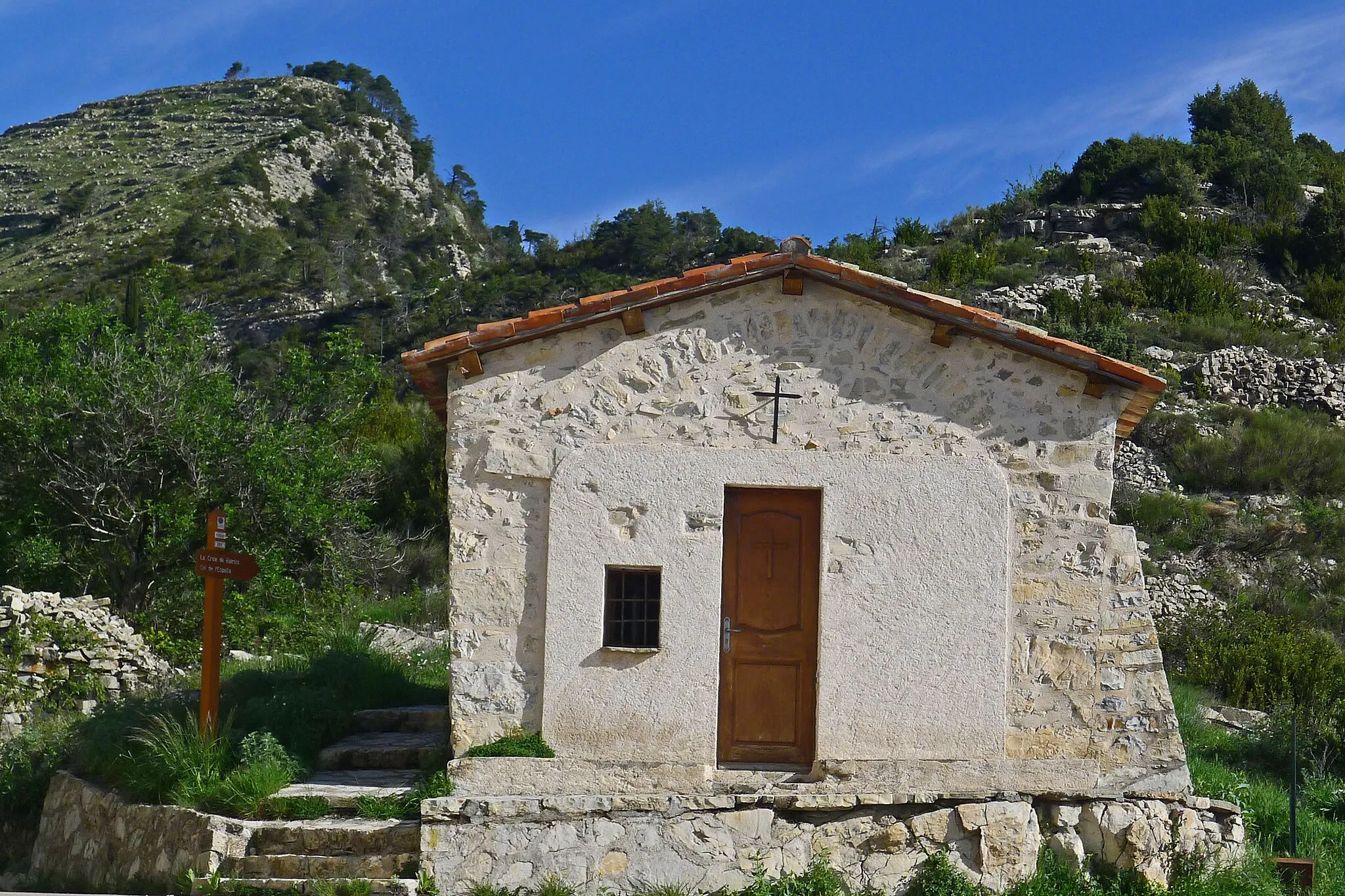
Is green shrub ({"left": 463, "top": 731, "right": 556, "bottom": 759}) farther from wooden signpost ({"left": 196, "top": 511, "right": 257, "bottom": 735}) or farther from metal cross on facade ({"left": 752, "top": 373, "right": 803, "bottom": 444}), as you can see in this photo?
metal cross on facade ({"left": 752, "top": 373, "right": 803, "bottom": 444})

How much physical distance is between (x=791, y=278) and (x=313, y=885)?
17.5 feet

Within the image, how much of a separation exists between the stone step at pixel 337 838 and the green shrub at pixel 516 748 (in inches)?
29.3

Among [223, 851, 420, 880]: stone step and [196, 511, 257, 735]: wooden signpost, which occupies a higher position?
[196, 511, 257, 735]: wooden signpost

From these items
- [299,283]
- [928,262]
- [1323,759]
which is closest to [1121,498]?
[1323,759]

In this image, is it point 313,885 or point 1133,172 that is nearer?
point 313,885

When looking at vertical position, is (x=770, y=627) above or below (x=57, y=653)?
above

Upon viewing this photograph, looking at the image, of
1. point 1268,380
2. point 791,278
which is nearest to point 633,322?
point 791,278

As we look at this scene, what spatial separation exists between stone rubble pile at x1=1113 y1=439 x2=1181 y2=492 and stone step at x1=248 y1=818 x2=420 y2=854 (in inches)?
660

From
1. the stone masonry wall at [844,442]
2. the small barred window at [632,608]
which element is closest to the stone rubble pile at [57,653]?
the stone masonry wall at [844,442]

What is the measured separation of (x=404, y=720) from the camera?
11266 millimetres

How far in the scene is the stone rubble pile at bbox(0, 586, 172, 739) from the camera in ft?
39.3

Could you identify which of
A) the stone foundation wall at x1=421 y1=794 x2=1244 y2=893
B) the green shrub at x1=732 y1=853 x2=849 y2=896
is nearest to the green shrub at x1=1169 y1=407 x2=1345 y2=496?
the stone foundation wall at x1=421 y1=794 x2=1244 y2=893

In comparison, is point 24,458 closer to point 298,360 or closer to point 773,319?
point 298,360

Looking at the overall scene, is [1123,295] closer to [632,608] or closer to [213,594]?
[632,608]
